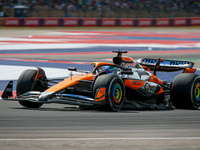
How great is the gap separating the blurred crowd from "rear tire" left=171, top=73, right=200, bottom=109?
1423 inches

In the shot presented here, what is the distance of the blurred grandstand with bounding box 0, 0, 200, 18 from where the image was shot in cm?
4438

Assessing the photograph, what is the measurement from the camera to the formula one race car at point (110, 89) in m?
8.54

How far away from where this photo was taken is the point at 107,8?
154 ft

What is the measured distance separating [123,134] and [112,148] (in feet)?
3.00

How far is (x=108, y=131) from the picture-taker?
6875 mm

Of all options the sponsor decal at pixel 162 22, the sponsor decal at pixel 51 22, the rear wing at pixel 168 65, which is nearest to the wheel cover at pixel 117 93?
the rear wing at pixel 168 65

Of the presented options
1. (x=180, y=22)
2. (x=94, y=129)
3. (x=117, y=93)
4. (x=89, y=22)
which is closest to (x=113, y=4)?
(x=89, y=22)

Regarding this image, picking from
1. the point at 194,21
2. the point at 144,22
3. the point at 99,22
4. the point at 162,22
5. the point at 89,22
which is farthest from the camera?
the point at 194,21

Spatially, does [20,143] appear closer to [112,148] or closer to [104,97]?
[112,148]

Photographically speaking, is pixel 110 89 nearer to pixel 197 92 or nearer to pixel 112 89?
pixel 112 89

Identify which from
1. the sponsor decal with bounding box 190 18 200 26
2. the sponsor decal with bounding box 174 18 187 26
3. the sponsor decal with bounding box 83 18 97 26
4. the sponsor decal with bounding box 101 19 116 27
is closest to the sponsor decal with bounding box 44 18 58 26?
the sponsor decal with bounding box 83 18 97 26

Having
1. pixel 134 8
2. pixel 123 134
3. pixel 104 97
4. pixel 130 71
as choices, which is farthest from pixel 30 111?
pixel 134 8

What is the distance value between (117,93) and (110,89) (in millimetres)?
333

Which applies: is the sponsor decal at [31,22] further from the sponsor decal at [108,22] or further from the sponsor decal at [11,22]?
the sponsor decal at [108,22]
